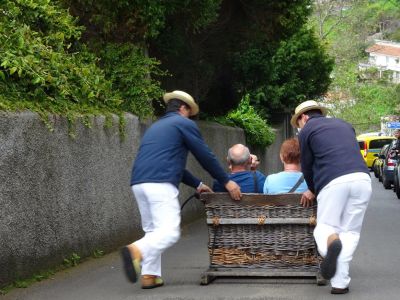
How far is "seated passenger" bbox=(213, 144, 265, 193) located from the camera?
25.7 ft

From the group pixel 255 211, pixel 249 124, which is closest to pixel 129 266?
pixel 255 211

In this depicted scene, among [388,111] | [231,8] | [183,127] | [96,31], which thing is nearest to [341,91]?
[388,111]

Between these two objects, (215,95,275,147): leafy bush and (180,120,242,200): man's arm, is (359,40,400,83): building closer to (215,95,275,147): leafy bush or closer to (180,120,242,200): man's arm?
(215,95,275,147): leafy bush

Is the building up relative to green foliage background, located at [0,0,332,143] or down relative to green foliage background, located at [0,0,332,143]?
up

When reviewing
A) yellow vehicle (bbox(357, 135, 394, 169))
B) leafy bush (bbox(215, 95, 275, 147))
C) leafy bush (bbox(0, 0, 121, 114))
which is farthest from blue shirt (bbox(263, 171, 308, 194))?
yellow vehicle (bbox(357, 135, 394, 169))

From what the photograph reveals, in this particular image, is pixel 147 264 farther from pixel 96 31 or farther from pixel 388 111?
pixel 388 111

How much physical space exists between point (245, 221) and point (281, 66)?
792 inches

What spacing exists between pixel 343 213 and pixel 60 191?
3116 mm

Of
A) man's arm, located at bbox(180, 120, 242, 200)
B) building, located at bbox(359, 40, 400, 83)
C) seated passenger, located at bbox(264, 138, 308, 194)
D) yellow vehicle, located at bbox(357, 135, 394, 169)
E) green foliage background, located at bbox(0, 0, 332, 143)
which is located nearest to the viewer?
man's arm, located at bbox(180, 120, 242, 200)

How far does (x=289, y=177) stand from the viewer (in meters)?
7.70

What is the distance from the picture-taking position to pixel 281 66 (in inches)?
1065

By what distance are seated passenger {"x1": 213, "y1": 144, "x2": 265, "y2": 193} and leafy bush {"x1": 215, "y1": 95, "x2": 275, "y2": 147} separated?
12.0 meters

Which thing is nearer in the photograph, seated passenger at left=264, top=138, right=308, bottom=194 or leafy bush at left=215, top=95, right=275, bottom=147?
seated passenger at left=264, top=138, right=308, bottom=194

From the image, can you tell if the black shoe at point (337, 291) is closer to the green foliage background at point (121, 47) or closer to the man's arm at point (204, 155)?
the man's arm at point (204, 155)
